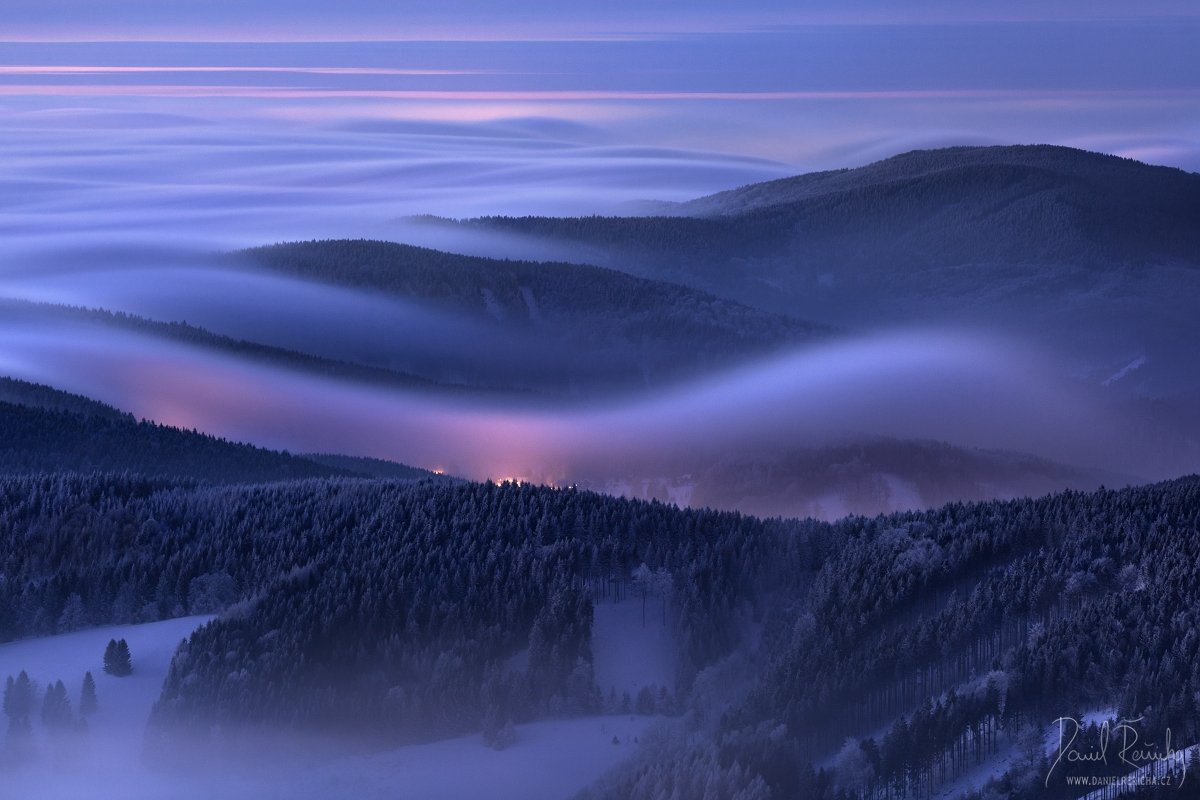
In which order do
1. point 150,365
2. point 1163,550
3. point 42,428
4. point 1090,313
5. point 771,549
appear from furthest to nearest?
point 1090,313 < point 150,365 < point 42,428 < point 771,549 < point 1163,550

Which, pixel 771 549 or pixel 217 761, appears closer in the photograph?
pixel 217 761

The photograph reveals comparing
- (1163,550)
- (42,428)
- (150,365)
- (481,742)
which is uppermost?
(150,365)

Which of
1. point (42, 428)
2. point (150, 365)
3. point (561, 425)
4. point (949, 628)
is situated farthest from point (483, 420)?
point (949, 628)

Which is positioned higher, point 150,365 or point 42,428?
point 150,365

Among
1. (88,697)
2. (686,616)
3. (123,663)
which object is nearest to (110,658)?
(123,663)

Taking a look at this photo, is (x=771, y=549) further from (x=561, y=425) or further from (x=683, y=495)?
(x=561, y=425)

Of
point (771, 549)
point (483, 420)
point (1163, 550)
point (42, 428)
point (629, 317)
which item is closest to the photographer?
point (1163, 550)
